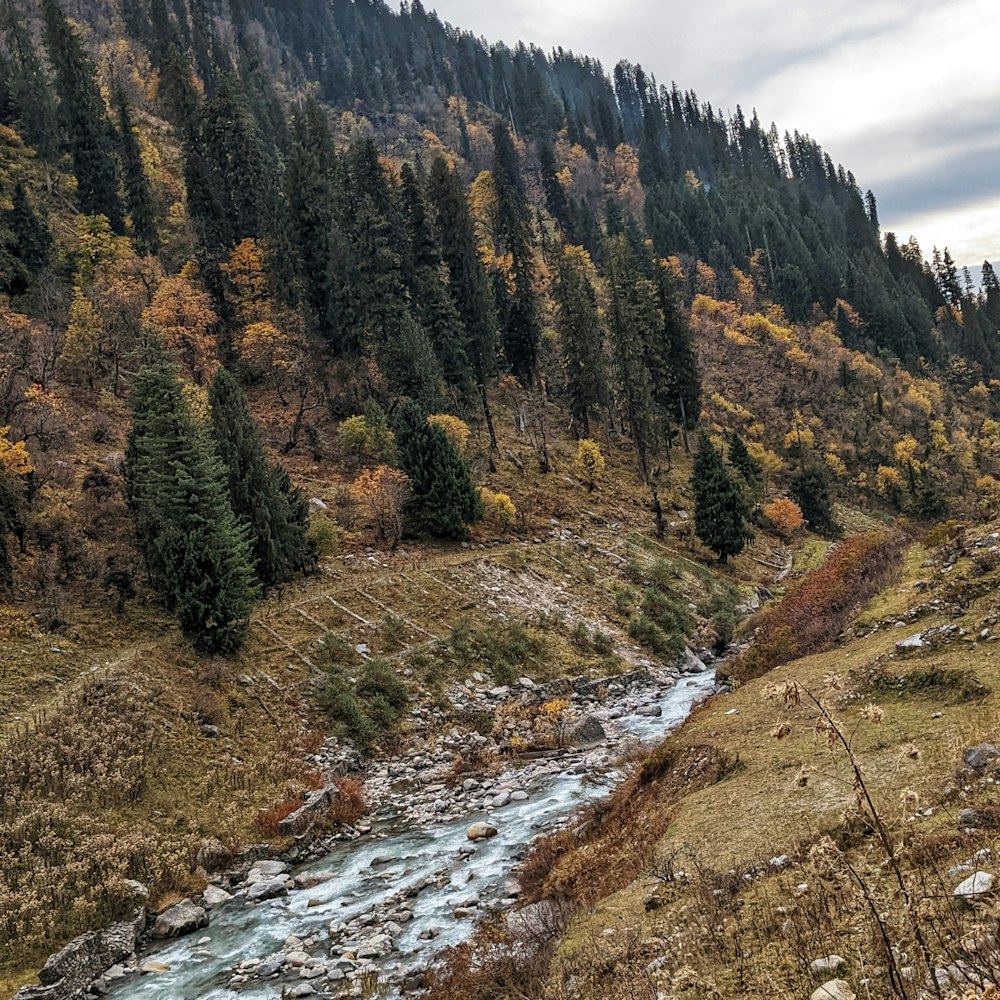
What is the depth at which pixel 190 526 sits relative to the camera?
26.1 metres

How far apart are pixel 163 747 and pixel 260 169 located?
6120 cm

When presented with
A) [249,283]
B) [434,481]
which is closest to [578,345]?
[434,481]

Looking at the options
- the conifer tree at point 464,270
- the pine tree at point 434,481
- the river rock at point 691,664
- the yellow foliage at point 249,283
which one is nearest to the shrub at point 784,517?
the conifer tree at point 464,270

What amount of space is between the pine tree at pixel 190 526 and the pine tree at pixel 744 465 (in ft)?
154

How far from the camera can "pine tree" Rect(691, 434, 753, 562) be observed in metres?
51.1

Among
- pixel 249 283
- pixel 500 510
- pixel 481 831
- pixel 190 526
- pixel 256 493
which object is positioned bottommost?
pixel 481 831

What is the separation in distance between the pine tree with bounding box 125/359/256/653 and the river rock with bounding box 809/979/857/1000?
24211mm

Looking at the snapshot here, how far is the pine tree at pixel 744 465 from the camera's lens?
6312cm

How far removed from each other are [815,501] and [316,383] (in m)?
45.3

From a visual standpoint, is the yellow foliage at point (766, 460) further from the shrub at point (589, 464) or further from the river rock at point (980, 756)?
the river rock at point (980, 756)

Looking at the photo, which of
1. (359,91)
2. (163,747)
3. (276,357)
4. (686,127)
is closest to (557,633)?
(163,747)

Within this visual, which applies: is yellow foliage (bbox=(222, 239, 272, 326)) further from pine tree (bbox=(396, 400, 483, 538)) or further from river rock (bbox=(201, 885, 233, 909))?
river rock (bbox=(201, 885, 233, 909))

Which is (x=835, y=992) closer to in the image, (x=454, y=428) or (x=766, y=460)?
(x=454, y=428)

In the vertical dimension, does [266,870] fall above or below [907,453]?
below
